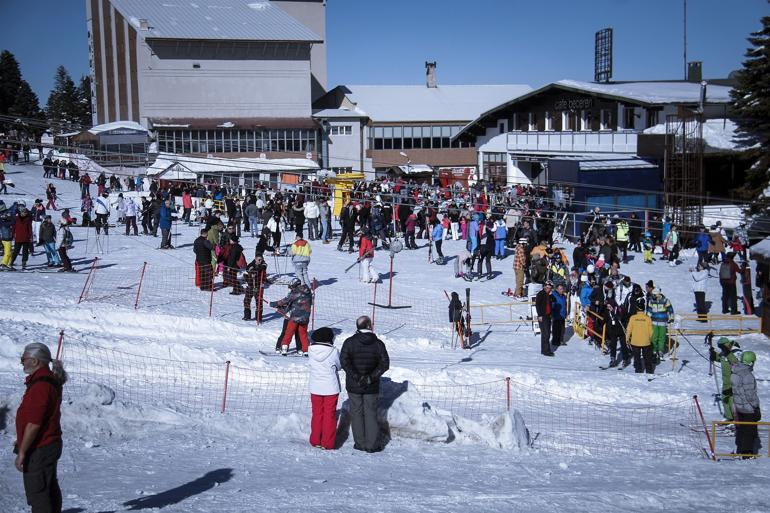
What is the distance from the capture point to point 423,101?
7162 centimetres

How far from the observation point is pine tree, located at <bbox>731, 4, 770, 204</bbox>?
36.2 metres

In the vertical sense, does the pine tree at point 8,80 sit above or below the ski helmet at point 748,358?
above

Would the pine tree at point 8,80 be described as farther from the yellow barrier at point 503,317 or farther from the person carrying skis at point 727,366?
the person carrying skis at point 727,366

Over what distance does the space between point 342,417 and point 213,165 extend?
133 ft

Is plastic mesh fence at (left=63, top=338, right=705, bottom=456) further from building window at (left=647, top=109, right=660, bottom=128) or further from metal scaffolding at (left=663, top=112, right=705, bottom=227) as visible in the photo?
building window at (left=647, top=109, right=660, bottom=128)

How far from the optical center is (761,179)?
36312 mm

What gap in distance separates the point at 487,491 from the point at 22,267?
16.4m

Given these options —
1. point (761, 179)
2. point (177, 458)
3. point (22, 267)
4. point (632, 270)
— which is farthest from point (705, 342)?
point (761, 179)

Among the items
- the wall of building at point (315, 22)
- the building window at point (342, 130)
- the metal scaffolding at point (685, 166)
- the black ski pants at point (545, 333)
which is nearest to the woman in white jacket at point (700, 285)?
the black ski pants at point (545, 333)

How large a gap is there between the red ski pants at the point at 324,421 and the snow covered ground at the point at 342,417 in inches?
5.4

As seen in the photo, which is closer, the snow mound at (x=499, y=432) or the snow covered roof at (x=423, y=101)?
the snow mound at (x=499, y=432)

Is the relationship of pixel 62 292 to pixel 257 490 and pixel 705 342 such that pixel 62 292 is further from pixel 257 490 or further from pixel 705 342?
pixel 705 342

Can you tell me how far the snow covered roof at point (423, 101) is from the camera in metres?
69.2

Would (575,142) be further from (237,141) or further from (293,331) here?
(293,331)
